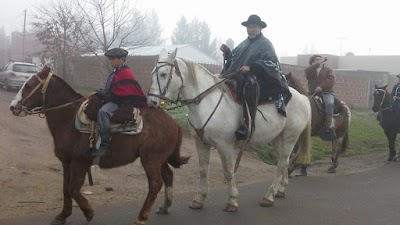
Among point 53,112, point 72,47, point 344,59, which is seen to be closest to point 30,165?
point 53,112

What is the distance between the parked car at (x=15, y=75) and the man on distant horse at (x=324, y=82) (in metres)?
16.3

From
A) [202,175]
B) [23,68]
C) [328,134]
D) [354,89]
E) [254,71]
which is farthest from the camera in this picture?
[354,89]

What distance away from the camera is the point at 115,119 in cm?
548

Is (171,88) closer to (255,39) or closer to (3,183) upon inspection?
(255,39)

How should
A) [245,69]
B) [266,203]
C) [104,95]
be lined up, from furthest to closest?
1. [266,203]
2. [245,69]
3. [104,95]

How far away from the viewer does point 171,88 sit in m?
6.09

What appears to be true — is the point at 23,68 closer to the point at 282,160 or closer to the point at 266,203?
the point at 282,160

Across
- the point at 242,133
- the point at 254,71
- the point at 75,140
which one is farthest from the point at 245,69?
the point at 75,140

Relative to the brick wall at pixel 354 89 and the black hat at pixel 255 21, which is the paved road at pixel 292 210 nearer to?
the black hat at pixel 255 21

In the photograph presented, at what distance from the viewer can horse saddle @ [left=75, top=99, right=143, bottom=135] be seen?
17.9 feet

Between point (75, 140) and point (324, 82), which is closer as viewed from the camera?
point (75, 140)

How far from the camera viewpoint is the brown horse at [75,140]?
5.44 m

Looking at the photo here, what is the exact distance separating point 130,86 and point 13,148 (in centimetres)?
501

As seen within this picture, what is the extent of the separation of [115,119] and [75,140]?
1.82ft
